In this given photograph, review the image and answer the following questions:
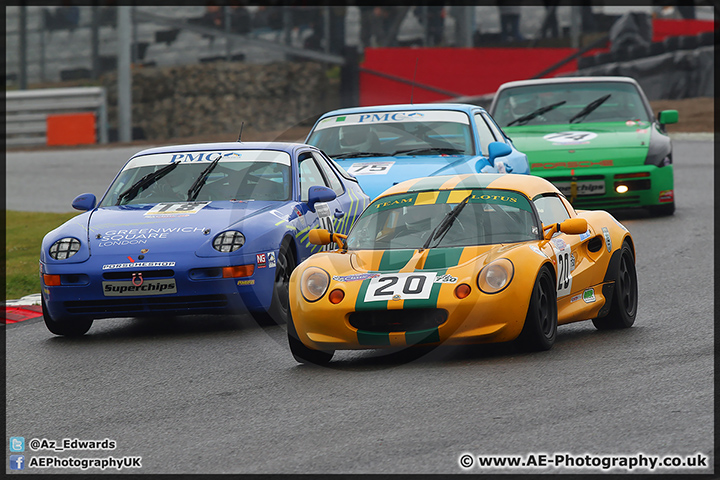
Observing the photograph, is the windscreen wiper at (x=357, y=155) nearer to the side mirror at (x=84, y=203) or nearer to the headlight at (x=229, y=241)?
the side mirror at (x=84, y=203)

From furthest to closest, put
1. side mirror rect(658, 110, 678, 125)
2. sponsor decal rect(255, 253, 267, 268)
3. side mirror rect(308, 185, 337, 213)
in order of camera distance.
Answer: side mirror rect(658, 110, 678, 125) → side mirror rect(308, 185, 337, 213) → sponsor decal rect(255, 253, 267, 268)

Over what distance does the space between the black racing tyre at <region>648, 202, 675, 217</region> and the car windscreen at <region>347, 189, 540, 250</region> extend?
6.97m

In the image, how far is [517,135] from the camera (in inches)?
565

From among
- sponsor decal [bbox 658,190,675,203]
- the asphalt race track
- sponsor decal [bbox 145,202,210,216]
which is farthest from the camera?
sponsor decal [bbox 658,190,675,203]

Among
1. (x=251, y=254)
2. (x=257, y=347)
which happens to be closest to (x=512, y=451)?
(x=257, y=347)

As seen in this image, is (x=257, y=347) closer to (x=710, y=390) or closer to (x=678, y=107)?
(x=710, y=390)

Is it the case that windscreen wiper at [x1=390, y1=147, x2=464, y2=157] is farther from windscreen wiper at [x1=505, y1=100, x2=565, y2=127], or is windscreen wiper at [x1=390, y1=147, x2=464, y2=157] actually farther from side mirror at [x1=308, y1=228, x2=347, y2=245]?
side mirror at [x1=308, y1=228, x2=347, y2=245]

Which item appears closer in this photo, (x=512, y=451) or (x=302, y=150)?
(x=512, y=451)

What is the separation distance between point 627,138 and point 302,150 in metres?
5.54

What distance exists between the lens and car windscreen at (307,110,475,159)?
11.7 m

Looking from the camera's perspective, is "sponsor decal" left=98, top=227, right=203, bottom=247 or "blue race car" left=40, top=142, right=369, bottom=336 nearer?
"blue race car" left=40, top=142, right=369, bottom=336

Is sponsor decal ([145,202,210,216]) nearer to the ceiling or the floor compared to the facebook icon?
nearer to the ceiling

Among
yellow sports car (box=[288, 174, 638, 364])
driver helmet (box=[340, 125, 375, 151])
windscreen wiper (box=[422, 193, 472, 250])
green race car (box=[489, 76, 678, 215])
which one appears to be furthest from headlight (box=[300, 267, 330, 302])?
green race car (box=[489, 76, 678, 215])

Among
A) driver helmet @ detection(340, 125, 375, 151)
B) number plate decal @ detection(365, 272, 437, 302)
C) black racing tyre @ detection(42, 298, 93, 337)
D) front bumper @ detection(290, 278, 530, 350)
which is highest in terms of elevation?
driver helmet @ detection(340, 125, 375, 151)
